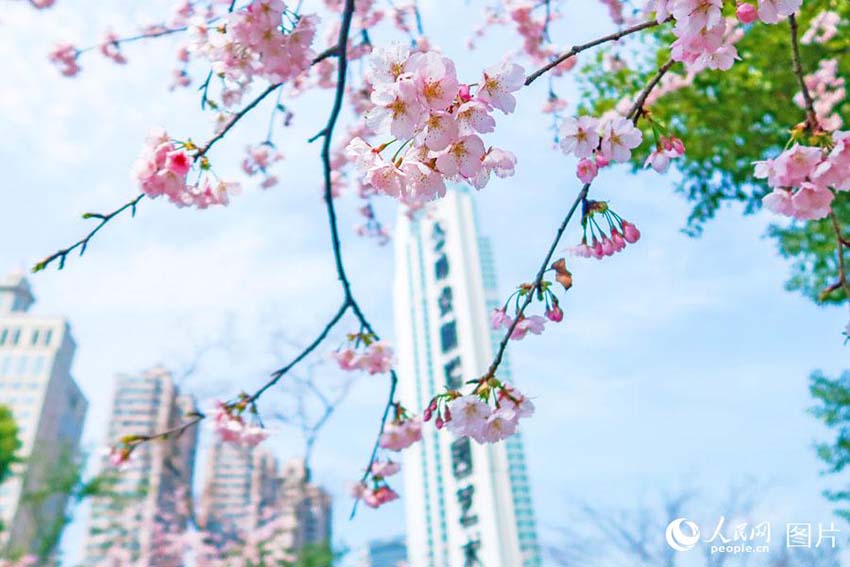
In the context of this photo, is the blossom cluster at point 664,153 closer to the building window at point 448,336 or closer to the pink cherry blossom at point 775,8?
the pink cherry blossom at point 775,8

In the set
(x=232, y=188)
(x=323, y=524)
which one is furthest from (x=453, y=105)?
(x=323, y=524)

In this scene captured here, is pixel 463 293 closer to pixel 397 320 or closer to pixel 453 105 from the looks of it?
pixel 397 320

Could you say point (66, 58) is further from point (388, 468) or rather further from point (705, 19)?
point (705, 19)

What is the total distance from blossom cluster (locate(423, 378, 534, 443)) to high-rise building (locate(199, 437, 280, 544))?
1.85 m

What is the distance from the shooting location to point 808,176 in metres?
1.65

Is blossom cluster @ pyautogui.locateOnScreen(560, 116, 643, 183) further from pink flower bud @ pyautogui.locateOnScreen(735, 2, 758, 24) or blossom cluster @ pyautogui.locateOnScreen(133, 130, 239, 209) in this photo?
blossom cluster @ pyautogui.locateOnScreen(133, 130, 239, 209)

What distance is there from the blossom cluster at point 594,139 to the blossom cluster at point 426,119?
1.35ft

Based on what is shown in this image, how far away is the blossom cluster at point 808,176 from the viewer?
1.57 m

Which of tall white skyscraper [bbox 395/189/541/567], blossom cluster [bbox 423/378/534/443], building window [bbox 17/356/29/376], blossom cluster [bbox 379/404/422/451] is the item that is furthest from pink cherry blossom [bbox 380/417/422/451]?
building window [bbox 17/356/29/376]

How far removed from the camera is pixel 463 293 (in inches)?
2093

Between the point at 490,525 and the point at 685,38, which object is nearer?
the point at 685,38

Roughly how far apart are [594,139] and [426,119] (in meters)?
0.64

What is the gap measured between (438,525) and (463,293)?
96.5 ft

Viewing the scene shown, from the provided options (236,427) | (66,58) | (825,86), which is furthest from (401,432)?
(825,86)
